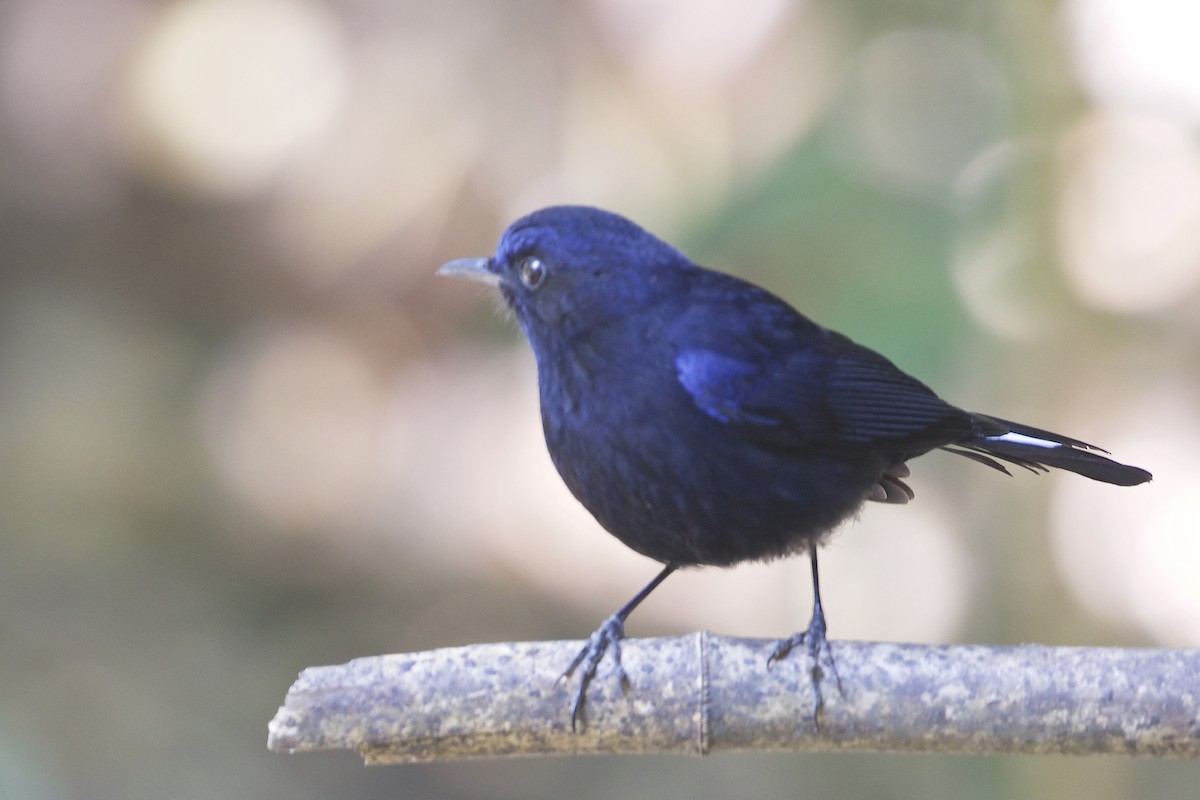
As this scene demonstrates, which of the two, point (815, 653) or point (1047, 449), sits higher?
point (1047, 449)

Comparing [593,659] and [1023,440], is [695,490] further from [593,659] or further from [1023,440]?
[1023,440]

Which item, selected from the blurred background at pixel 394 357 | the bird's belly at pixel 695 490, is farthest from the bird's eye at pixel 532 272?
the blurred background at pixel 394 357

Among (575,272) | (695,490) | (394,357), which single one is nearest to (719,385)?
(695,490)

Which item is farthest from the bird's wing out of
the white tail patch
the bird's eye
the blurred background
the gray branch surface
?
the blurred background

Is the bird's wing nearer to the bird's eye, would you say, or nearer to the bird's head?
the bird's head

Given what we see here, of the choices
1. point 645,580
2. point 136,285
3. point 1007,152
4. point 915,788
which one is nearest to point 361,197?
point 136,285
